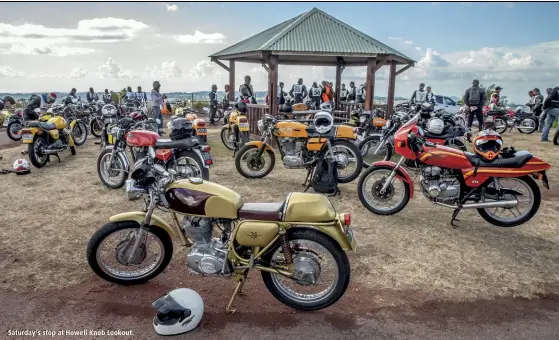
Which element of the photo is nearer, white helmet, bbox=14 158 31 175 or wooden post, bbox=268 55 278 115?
white helmet, bbox=14 158 31 175

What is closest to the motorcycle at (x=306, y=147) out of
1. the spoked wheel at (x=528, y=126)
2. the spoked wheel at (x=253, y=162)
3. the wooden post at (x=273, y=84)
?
the spoked wheel at (x=253, y=162)

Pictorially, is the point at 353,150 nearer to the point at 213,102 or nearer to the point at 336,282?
the point at 336,282

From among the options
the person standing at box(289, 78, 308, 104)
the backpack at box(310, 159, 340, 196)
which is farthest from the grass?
the person standing at box(289, 78, 308, 104)

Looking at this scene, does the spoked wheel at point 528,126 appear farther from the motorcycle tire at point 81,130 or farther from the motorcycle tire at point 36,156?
the motorcycle tire at point 36,156

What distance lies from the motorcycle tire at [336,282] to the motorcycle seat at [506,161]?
111 inches

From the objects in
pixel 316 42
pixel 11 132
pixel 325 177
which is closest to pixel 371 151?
pixel 325 177

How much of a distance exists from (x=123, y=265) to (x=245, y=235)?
1.44m

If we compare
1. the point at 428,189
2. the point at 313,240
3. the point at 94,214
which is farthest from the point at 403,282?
the point at 94,214

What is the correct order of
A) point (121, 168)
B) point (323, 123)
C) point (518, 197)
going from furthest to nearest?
point (323, 123) < point (121, 168) < point (518, 197)

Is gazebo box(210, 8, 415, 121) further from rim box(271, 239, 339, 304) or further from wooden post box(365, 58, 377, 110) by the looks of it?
rim box(271, 239, 339, 304)

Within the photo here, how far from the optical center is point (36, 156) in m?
8.45

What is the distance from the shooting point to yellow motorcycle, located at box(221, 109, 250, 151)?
9.51 m

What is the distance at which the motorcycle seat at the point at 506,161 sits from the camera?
4844 millimetres

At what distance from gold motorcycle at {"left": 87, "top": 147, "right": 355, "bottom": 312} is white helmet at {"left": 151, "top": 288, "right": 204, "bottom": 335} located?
29 cm
